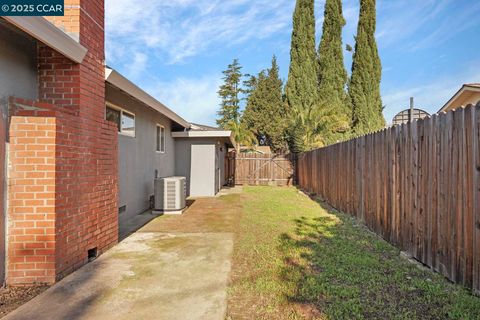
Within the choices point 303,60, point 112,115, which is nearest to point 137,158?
point 112,115

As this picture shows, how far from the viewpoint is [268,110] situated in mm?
32344

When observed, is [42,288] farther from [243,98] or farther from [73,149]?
[243,98]

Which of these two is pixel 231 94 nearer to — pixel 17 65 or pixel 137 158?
pixel 137 158

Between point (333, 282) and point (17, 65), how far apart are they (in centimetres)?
437

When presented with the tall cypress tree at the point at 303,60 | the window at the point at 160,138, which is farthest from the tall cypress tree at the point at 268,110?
the window at the point at 160,138

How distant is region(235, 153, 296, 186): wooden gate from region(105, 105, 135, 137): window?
11.5 meters

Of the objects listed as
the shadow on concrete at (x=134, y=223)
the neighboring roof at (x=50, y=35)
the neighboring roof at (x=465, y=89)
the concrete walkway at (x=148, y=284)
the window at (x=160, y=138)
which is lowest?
the concrete walkway at (x=148, y=284)

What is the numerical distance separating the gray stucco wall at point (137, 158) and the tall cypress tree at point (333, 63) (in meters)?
18.4

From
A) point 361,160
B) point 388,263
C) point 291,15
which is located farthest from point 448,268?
point 291,15

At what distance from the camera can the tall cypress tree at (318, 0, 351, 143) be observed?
25.9 meters

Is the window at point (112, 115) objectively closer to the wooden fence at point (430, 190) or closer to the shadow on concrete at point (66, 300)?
the shadow on concrete at point (66, 300)

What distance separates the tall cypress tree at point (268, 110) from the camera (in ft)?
105

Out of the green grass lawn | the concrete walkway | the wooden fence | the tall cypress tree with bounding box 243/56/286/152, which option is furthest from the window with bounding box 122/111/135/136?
the tall cypress tree with bounding box 243/56/286/152

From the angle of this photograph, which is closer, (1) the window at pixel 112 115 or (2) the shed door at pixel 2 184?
(2) the shed door at pixel 2 184
